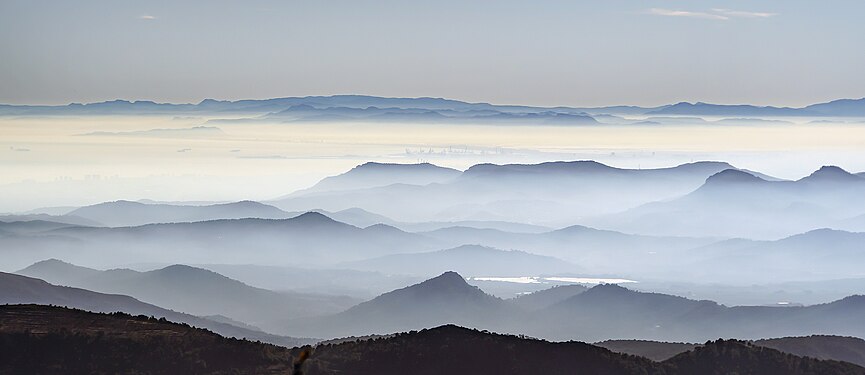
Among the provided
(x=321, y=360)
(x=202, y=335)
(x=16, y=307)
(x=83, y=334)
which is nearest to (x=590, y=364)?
(x=321, y=360)

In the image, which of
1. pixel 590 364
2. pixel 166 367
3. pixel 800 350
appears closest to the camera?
pixel 166 367

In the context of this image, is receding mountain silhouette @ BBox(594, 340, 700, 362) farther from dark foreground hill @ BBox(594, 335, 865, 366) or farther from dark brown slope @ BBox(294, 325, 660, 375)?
dark brown slope @ BBox(294, 325, 660, 375)

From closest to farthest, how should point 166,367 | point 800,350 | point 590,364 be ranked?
Result: point 166,367 → point 590,364 → point 800,350

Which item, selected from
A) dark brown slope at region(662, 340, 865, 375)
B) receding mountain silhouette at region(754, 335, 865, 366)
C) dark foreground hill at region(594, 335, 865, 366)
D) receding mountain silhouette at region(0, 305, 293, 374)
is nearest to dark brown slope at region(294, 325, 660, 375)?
dark brown slope at region(662, 340, 865, 375)

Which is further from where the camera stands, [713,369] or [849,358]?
[849,358]

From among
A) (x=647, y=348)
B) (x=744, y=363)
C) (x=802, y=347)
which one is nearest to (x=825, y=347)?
(x=802, y=347)

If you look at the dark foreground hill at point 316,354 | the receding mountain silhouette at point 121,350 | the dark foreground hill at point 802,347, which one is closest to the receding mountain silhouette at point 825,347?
the dark foreground hill at point 802,347

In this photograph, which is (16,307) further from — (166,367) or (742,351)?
(742,351)

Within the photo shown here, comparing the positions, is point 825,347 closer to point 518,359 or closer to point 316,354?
point 518,359

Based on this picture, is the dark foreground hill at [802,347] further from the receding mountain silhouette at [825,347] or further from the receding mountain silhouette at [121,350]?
the receding mountain silhouette at [121,350]
